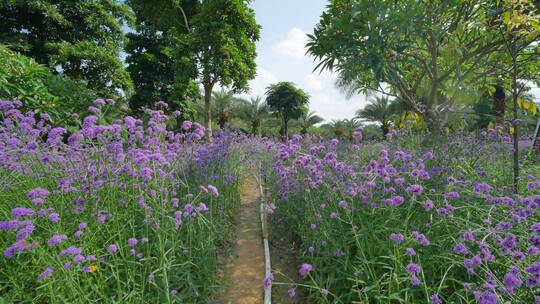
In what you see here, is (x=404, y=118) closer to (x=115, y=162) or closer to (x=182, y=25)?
(x=115, y=162)

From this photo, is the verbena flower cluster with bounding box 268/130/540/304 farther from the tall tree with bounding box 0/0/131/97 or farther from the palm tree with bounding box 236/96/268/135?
the palm tree with bounding box 236/96/268/135

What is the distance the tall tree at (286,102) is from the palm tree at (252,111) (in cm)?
122

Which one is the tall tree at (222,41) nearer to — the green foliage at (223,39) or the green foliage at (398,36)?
the green foliage at (223,39)

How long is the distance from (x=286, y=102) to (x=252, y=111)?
3.57 meters

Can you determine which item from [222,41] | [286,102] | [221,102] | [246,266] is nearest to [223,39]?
[222,41]

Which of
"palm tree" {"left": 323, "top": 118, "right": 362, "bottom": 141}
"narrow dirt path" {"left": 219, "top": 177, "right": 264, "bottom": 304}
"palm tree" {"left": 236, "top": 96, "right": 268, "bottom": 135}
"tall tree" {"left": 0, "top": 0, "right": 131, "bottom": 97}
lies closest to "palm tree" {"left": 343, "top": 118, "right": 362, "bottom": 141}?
"palm tree" {"left": 323, "top": 118, "right": 362, "bottom": 141}

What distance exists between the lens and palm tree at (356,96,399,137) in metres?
26.2

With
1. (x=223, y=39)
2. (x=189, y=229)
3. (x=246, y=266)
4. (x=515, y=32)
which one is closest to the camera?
(x=189, y=229)

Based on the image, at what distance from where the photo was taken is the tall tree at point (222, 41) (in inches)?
501

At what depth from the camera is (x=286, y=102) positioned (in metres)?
31.4

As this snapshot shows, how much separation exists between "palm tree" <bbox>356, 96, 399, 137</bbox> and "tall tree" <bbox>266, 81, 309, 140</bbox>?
6.60 m

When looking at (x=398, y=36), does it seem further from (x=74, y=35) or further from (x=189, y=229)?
(x=74, y=35)

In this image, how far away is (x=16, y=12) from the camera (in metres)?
16.4

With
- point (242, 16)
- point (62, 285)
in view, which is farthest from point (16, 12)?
point (62, 285)
